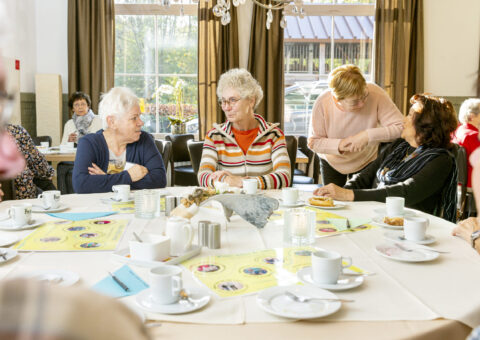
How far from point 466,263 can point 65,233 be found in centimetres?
126

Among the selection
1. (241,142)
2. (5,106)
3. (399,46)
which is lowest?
(241,142)

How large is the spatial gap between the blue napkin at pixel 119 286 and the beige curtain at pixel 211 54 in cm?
509

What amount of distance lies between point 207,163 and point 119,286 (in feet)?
5.41

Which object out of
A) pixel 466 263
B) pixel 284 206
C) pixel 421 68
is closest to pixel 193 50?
pixel 421 68

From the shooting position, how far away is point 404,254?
1.39 metres

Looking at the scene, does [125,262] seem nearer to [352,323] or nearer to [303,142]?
[352,323]

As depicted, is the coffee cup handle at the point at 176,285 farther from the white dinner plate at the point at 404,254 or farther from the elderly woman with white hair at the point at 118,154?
the elderly woman with white hair at the point at 118,154

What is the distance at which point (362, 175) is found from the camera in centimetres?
277

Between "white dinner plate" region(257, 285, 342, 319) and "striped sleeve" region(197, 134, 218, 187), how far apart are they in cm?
160

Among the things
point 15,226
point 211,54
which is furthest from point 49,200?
point 211,54

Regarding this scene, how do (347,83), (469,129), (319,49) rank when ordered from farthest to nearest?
(319,49) → (469,129) → (347,83)

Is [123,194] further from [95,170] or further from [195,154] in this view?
[195,154]

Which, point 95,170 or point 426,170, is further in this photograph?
point 95,170

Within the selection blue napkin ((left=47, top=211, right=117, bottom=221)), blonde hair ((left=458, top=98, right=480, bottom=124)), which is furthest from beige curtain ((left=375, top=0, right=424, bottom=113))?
blue napkin ((left=47, top=211, right=117, bottom=221))
